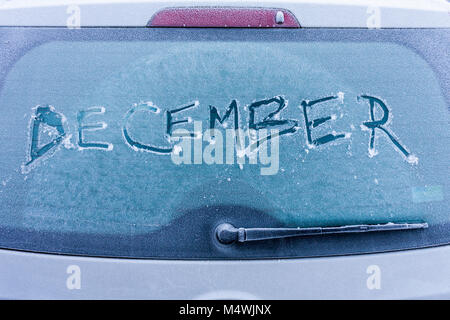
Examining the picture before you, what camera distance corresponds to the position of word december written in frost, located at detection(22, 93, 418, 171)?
1720 mm

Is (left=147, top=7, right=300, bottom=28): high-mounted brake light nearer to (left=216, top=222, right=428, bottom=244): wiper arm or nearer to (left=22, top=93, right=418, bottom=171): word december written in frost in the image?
(left=22, top=93, right=418, bottom=171): word december written in frost

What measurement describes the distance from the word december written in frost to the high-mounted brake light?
291 millimetres

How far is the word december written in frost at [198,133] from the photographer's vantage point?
1720mm

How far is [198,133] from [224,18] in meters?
0.44

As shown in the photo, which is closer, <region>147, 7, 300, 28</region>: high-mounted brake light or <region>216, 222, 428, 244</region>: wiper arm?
<region>216, 222, 428, 244</region>: wiper arm

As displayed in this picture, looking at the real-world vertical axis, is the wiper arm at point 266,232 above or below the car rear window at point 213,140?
below

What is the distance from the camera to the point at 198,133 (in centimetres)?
172

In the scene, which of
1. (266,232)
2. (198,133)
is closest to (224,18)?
(198,133)

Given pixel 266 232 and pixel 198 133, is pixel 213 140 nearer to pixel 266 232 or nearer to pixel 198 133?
pixel 198 133

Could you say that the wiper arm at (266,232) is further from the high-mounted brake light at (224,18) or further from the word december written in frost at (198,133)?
the high-mounted brake light at (224,18)

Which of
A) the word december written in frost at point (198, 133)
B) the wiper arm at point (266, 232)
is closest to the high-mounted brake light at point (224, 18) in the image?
the word december written in frost at point (198, 133)

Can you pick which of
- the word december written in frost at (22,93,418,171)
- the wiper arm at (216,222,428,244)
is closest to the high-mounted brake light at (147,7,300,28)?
the word december written in frost at (22,93,418,171)

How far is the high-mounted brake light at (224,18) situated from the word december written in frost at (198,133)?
29 centimetres

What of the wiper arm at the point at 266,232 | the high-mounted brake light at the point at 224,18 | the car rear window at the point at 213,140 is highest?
the high-mounted brake light at the point at 224,18
